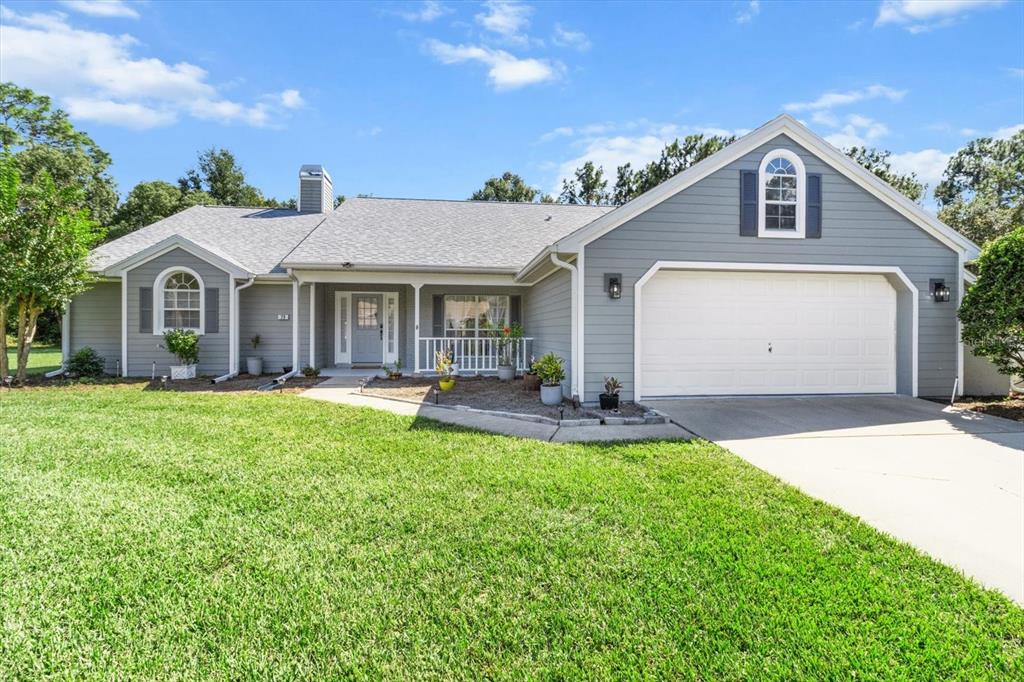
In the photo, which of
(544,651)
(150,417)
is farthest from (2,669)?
(150,417)

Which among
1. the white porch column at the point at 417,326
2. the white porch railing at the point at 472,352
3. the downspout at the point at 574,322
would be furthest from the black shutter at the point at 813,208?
the white porch column at the point at 417,326

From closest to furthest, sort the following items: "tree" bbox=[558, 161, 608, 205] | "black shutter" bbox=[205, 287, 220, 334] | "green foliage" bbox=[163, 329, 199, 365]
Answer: "green foliage" bbox=[163, 329, 199, 365]
"black shutter" bbox=[205, 287, 220, 334]
"tree" bbox=[558, 161, 608, 205]

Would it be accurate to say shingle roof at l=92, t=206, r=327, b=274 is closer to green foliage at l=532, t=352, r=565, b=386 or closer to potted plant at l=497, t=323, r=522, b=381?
potted plant at l=497, t=323, r=522, b=381

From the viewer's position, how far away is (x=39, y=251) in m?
9.41

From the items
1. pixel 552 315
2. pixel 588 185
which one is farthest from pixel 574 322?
pixel 588 185

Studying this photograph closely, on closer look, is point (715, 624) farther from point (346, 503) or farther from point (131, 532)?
point (131, 532)

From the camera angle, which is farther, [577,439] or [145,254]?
[145,254]

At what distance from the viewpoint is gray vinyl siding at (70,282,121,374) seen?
1176 centimetres

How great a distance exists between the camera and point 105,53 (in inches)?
501

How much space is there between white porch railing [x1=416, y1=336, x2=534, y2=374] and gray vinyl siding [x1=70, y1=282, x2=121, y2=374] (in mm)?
7857

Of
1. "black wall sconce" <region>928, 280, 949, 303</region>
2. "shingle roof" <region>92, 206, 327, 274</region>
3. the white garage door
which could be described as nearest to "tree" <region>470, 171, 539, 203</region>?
"shingle roof" <region>92, 206, 327, 274</region>

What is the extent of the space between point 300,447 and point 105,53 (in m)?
14.7

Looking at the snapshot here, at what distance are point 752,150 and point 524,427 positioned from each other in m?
6.35

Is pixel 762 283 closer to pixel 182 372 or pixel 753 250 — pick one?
pixel 753 250
